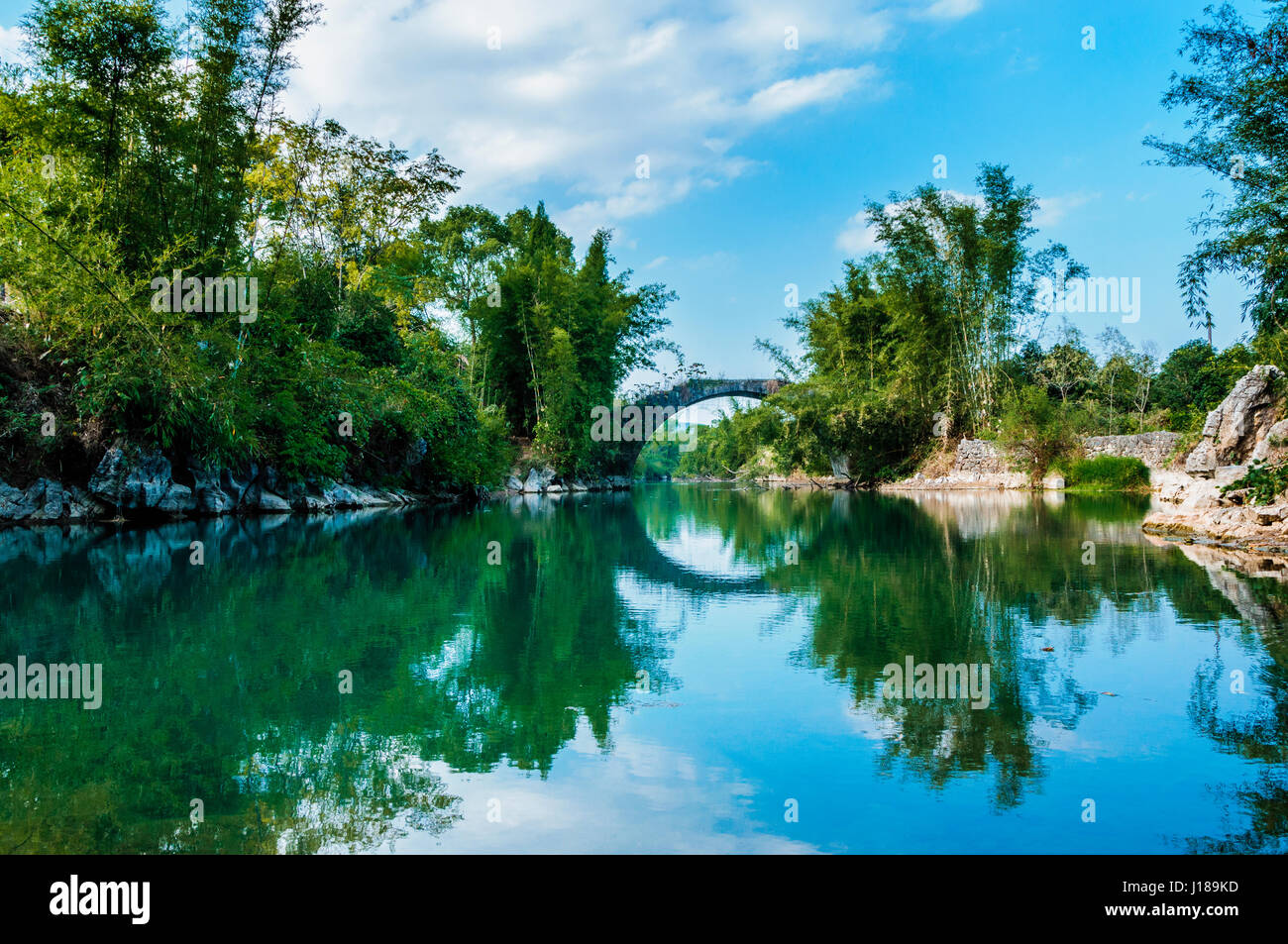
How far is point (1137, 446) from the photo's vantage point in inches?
971

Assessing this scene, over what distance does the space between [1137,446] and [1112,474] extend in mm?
1933

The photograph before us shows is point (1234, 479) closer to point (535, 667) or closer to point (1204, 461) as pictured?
point (1204, 461)

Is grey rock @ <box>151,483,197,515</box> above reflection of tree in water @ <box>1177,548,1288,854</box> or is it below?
above

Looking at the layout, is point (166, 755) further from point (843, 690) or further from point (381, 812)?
point (843, 690)

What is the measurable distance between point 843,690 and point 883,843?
164 centimetres

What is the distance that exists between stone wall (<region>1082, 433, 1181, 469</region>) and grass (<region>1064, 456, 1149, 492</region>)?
22.5 inches

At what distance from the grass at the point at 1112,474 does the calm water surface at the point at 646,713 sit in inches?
694

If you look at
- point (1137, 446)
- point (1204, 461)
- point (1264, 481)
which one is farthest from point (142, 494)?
point (1137, 446)

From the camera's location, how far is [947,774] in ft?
9.39

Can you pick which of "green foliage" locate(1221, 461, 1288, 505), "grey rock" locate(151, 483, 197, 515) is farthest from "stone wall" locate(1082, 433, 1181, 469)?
"grey rock" locate(151, 483, 197, 515)

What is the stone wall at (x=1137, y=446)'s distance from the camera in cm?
2404

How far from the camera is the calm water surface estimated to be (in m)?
2.52

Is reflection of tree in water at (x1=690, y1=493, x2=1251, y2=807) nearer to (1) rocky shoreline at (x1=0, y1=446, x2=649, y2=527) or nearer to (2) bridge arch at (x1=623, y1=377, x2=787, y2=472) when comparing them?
(1) rocky shoreline at (x1=0, y1=446, x2=649, y2=527)

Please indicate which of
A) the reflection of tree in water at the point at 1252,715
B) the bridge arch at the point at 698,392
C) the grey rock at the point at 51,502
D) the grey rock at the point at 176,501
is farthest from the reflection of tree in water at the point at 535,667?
the bridge arch at the point at 698,392
